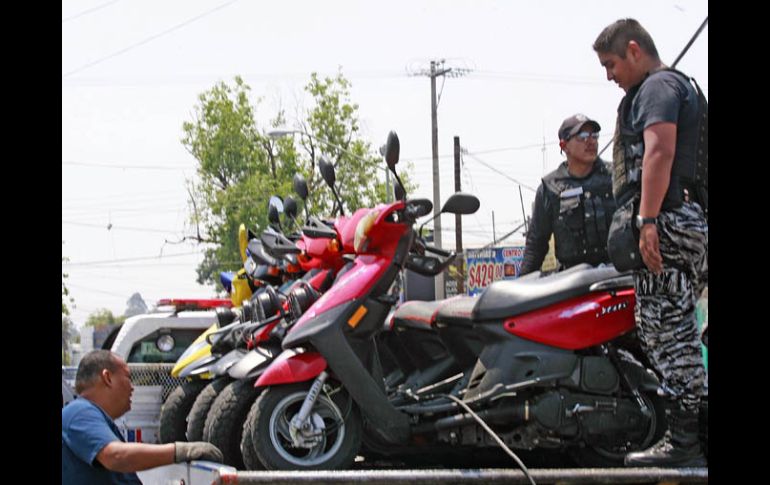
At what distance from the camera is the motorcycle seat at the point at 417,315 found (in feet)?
19.8

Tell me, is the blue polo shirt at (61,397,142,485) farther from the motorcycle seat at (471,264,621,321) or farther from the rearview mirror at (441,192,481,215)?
the rearview mirror at (441,192,481,215)

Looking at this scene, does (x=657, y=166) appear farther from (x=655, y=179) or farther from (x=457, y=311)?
(x=457, y=311)

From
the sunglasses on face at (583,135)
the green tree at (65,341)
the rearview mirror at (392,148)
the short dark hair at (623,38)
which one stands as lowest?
the green tree at (65,341)

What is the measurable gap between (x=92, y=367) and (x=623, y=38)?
2.48 metres

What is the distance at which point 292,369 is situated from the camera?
538 centimetres

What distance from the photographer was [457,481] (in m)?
3.11

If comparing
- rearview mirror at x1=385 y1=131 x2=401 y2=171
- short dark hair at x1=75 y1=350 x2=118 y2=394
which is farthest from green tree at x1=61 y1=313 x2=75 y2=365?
rearview mirror at x1=385 y1=131 x2=401 y2=171

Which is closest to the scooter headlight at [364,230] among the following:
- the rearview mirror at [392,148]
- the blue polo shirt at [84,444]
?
the rearview mirror at [392,148]

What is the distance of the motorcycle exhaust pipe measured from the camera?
5098 mm

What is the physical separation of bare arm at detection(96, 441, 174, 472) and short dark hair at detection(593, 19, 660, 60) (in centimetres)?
242

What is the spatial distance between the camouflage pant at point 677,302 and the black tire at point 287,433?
1.68 meters

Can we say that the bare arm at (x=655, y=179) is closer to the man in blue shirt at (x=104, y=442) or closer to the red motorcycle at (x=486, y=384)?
the red motorcycle at (x=486, y=384)

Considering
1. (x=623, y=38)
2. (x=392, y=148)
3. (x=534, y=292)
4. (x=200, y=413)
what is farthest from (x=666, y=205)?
(x=200, y=413)
